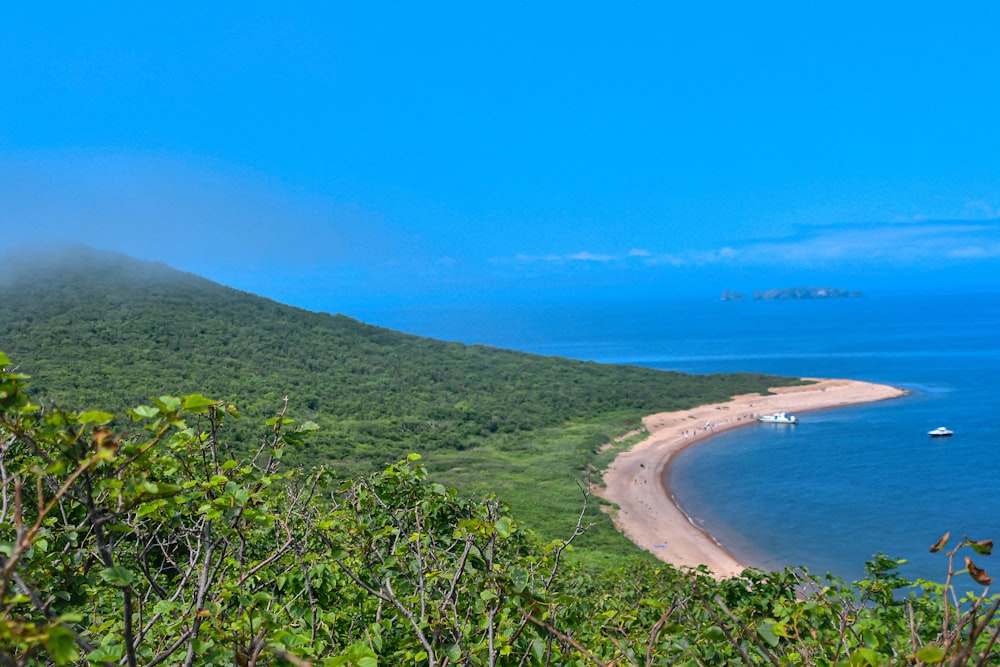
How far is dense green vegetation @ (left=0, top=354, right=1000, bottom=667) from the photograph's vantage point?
2.21m

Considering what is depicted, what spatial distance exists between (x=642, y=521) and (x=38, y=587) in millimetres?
29995

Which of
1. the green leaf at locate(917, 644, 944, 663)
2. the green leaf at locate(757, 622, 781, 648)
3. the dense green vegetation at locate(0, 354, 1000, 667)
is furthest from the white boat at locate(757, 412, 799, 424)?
the green leaf at locate(917, 644, 944, 663)

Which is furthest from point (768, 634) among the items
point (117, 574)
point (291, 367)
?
point (291, 367)

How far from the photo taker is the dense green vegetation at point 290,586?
2.21 m

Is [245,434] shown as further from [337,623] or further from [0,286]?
[0,286]

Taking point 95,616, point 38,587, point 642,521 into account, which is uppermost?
point 38,587

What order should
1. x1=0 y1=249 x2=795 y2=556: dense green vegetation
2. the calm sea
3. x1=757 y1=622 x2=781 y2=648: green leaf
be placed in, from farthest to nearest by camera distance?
x1=0 y1=249 x2=795 y2=556: dense green vegetation
the calm sea
x1=757 y1=622 x2=781 y2=648: green leaf

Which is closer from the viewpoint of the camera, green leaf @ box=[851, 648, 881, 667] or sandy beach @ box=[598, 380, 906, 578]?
green leaf @ box=[851, 648, 881, 667]

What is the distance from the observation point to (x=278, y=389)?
46.4 metres

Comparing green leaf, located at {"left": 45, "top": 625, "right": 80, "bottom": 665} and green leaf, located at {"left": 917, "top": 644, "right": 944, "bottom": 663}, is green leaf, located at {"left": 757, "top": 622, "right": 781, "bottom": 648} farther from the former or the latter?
green leaf, located at {"left": 45, "top": 625, "right": 80, "bottom": 665}

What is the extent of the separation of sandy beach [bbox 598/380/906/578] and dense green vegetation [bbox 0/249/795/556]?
1.76 m

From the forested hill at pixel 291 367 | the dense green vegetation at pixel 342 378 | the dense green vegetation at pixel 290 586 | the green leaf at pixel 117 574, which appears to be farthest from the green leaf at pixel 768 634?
the forested hill at pixel 291 367

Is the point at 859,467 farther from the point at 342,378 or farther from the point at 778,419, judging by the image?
the point at 342,378

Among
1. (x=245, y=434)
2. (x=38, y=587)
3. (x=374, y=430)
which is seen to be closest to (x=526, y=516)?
(x=245, y=434)
